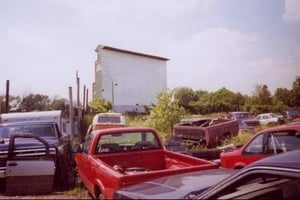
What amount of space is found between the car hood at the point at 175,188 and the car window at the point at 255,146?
3.53 m

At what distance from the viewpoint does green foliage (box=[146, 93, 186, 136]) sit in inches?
877

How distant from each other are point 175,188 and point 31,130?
8.83 metres

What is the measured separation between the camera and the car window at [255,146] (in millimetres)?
8289

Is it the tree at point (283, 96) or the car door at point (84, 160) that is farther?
the tree at point (283, 96)

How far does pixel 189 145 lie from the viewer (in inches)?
688

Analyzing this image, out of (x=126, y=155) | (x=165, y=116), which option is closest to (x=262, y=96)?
(x=165, y=116)

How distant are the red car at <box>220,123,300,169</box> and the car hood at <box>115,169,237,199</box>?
10.8 ft

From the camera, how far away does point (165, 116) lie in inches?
876

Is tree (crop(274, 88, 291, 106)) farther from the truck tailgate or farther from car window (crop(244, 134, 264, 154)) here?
the truck tailgate

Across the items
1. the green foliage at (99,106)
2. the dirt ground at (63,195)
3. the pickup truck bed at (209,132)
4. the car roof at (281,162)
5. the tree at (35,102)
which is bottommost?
the dirt ground at (63,195)

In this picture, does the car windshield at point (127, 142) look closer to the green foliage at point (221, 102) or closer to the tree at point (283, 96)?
→ the tree at point (283, 96)

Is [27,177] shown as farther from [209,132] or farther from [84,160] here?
[209,132]

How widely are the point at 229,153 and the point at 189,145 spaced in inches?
323

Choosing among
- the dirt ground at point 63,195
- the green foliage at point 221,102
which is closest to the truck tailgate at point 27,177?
the dirt ground at point 63,195
